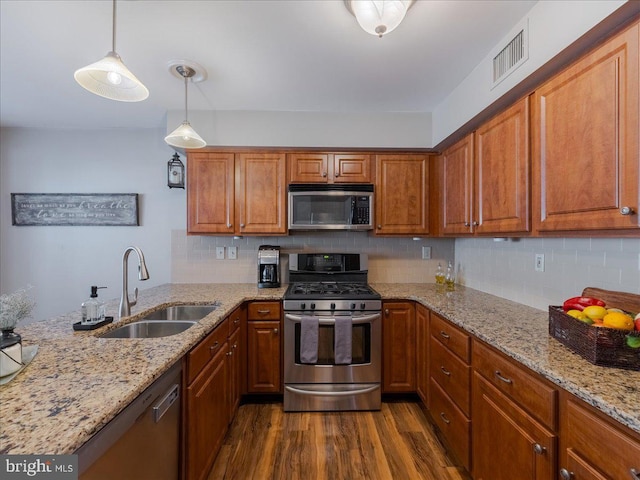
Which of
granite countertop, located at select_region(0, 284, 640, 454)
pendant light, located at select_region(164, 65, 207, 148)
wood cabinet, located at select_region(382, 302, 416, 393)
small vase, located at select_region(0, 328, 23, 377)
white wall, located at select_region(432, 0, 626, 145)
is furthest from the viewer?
wood cabinet, located at select_region(382, 302, 416, 393)

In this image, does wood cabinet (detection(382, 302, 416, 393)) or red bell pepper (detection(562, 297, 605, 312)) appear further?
wood cabinet (detection(382, 302, 416, 393))

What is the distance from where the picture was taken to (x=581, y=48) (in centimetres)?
122

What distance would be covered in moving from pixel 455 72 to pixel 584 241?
1348 mm

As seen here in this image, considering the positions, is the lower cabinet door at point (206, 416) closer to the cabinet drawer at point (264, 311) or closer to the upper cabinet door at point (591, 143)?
the cabinet drawer at point (264, 311)

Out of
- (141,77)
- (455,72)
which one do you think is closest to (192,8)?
(141,77)

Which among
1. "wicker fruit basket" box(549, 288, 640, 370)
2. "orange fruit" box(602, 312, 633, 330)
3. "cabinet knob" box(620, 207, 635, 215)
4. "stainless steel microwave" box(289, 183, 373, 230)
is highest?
"stainless steel microwave" box(289, 183, 373, 230)

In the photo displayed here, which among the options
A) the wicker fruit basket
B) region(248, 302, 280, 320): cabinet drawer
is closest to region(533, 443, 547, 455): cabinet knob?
the wicker fruit basket

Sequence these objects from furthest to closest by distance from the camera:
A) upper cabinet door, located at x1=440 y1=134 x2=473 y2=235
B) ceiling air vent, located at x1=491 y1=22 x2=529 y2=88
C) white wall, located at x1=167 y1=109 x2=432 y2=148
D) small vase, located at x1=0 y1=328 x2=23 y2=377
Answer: white wall, located at x1=167 y1=109 x2=432 y2=148 → upper cabinet door, located at x1=440 y1=134 x2=473 y2=235 → ceiling air vent, located at x1=491 y1=22 x2=529 y2=88 → small vase, located at x1=0 y1=328 x2=23 y2=377

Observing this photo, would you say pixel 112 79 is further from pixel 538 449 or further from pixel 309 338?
pixel 538 449

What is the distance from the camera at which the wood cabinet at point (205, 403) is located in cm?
130

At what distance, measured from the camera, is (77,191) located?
10.0ft

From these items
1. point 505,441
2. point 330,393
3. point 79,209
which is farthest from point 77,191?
point 505,441

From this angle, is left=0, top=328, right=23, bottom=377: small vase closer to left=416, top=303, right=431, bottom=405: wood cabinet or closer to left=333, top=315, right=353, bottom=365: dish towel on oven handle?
left=333, top=315, right=353, bottom=365: dish towel on oven handle

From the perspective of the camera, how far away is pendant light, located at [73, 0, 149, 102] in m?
1.17
